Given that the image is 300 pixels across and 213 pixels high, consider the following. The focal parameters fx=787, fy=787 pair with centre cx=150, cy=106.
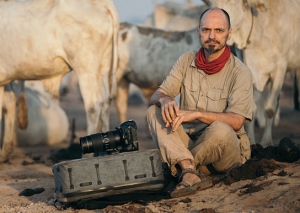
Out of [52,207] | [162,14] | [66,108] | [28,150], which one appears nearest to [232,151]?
[52,207]

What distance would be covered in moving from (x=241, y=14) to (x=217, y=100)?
3770 millimetres

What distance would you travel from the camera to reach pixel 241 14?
1043cm

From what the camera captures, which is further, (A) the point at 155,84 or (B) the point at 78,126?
(B) the point at 78,126

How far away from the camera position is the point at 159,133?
6.75 meters

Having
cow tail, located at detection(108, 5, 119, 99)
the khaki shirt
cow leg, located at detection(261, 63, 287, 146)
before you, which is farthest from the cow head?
the khaki shirt

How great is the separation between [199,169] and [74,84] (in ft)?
98.1

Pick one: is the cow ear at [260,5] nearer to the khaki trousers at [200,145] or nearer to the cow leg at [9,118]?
the cow leg at [9,118]

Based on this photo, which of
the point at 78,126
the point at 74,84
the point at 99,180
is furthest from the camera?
the point at 74,84

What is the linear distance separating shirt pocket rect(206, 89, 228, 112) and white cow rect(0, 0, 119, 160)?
317 centimetres

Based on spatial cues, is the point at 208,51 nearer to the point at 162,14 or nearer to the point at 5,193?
the point at 5,193

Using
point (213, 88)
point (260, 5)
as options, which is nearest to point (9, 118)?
point (260, 5)

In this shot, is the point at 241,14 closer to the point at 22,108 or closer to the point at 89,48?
the point at 89,48

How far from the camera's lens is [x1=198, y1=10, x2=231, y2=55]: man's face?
22.1 ft

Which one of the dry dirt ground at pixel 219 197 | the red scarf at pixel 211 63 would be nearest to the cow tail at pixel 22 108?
the dry dirt ground at pixel 219 197
